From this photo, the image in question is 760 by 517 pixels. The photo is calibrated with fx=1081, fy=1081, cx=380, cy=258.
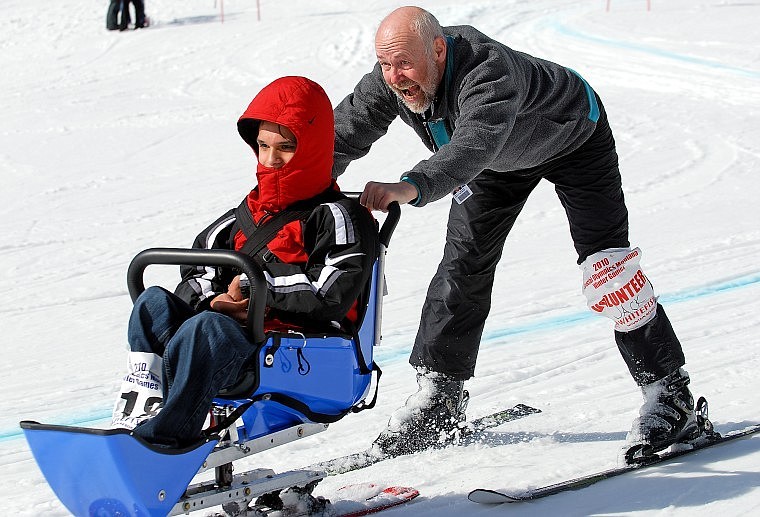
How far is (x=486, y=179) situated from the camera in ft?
13.1

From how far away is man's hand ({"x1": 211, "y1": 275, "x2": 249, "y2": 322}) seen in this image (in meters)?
3.00

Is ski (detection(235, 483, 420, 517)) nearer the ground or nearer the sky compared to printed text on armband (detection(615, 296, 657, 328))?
nearer the ground

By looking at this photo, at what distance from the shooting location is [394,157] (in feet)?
29.8

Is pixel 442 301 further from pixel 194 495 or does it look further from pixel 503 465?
pixel 194 495

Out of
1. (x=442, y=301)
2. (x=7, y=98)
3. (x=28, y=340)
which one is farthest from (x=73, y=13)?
(x=442, y=301)

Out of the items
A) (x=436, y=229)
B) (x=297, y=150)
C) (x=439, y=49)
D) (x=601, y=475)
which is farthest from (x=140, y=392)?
(x=436, y=229)

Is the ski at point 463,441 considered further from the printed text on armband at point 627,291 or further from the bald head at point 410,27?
the bald head at point 410,27

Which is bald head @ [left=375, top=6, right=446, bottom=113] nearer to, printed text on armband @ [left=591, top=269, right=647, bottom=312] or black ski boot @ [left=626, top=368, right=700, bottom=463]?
printed text on armband @ [left=591, top=269, right=647, bottom=312]

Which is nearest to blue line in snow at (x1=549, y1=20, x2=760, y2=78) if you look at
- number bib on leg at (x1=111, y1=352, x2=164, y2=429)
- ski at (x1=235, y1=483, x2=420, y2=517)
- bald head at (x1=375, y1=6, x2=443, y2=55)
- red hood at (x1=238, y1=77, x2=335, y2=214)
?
bald head at (x1=375, y1=6, x2=443, y2=55)

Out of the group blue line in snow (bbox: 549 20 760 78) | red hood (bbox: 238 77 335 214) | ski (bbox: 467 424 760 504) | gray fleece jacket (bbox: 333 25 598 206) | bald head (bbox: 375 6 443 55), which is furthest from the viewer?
blue line in snow (bbox: 549 20 760 78)

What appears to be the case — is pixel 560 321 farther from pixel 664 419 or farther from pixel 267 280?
pixel 267 280

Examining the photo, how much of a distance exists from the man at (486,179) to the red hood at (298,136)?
0.29 m

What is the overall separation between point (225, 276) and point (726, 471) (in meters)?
1.85

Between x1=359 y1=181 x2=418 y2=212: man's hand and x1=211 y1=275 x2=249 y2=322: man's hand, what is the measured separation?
44 cm
